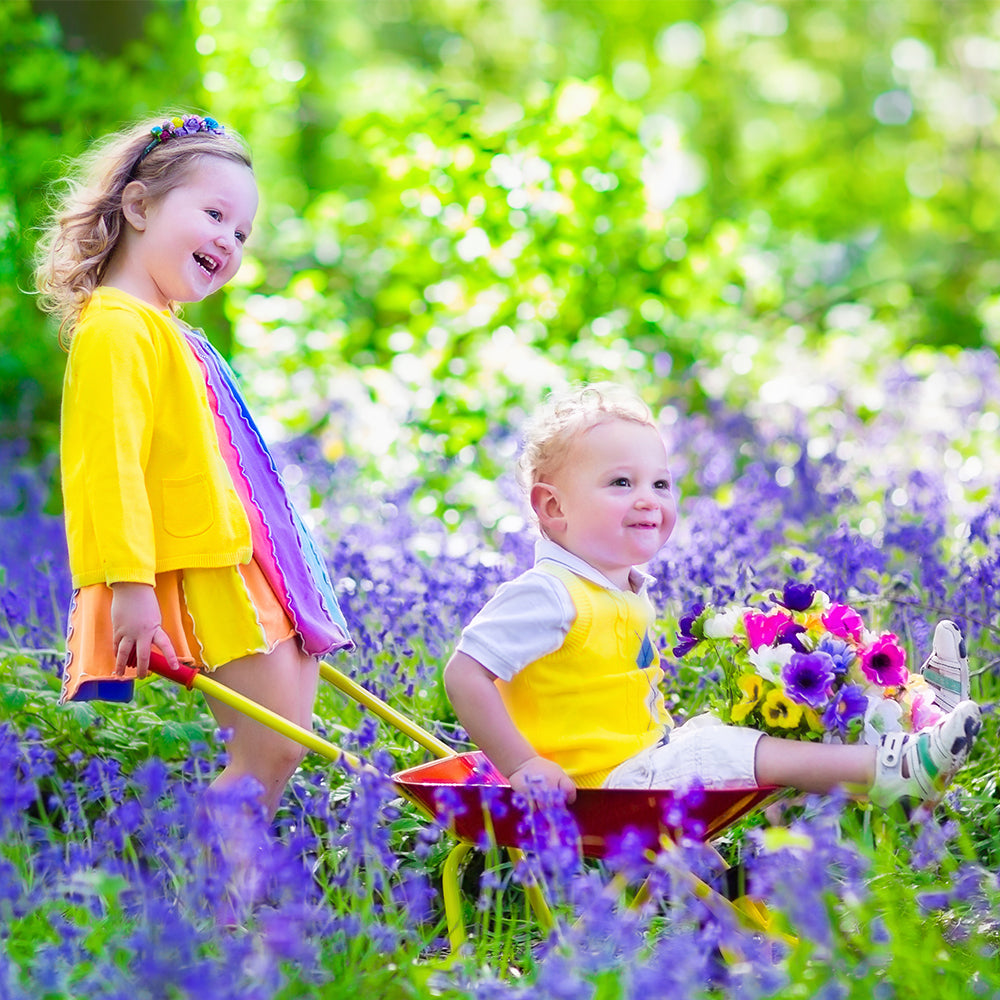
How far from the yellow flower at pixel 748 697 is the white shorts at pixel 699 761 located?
0.03m

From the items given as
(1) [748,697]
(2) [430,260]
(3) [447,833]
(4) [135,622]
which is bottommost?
(3) [447,833]

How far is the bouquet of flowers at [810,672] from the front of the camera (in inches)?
102

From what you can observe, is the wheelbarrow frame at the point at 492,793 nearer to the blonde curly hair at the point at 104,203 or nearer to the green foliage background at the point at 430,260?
the blonde curly hair at the point at 104,203

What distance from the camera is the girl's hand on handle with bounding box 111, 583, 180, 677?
8.44 feet

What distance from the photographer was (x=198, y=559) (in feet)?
8.87

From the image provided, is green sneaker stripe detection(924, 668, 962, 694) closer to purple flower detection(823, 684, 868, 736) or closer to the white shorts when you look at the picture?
purple flower detection(823, 684, 868, 736)

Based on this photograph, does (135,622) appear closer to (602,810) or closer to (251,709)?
(251,709)

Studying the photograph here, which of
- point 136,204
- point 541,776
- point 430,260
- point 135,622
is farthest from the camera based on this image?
point 430,260

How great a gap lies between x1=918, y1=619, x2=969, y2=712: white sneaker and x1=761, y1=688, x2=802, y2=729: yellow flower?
0.31 m

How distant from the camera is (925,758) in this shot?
7.91 ft

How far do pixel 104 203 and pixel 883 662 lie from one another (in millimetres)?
1927

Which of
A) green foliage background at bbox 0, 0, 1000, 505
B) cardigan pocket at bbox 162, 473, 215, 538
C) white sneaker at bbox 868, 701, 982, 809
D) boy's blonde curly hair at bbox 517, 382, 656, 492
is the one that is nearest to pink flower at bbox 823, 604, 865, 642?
white sneaker at bbox 868, 701, 982, 809

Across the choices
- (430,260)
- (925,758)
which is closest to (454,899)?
(925,758)

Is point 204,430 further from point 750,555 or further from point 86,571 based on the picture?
point 750,555
